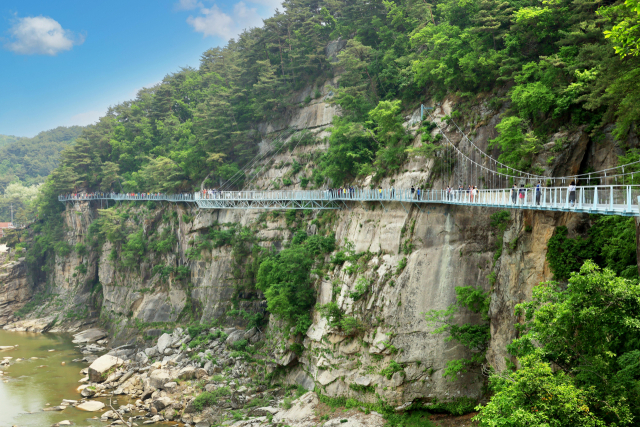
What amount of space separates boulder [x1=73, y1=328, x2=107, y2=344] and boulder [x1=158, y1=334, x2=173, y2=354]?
36.2 feet

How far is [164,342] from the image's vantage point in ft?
123

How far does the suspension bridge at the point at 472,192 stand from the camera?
12.8 metres

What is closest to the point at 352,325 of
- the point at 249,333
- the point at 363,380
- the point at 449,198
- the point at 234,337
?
the point at 363,380

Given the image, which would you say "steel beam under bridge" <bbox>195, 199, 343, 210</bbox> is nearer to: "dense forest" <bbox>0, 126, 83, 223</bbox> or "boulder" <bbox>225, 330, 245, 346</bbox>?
"boulder" <bbox>225, 330, 245, 346</bbox>

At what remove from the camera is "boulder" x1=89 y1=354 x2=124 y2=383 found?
33.7m

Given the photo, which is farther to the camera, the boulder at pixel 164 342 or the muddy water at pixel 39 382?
the boulder at pixel 164 342

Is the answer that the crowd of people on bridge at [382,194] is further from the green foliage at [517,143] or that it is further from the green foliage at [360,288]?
the green foliage at [360,288]

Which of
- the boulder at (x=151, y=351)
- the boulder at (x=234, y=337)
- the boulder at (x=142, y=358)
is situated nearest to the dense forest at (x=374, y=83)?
the boulder at (x=234, y=337)

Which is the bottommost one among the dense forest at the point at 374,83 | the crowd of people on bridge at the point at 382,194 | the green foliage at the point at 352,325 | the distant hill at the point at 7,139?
the green foliage at the point at 352,325

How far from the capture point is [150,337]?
4091 centimetres

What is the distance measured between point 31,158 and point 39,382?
91439mm

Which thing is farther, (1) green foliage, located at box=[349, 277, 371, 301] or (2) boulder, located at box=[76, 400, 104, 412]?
(2) boulder, located at box=[76, 400, 104, 412]

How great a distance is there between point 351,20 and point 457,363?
32.9 meters

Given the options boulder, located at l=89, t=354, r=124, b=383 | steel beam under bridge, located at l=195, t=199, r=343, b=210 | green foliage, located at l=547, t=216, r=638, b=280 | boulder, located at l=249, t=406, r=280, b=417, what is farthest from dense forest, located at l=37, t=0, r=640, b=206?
boulder, located at l=89, t=354, r=124, b=383
